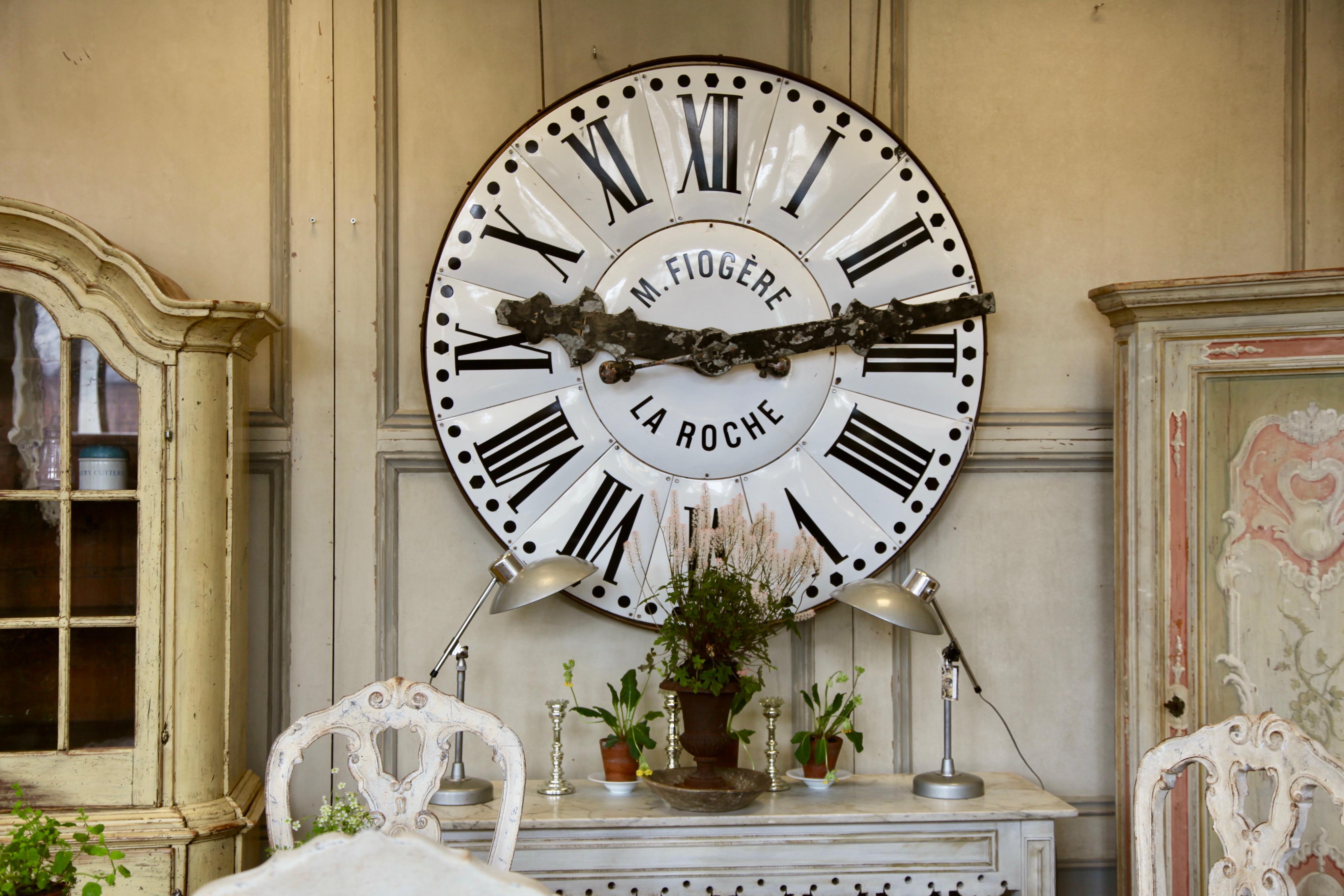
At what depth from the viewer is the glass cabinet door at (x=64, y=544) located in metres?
2.24

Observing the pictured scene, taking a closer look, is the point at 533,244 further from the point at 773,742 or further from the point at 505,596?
the point at 773,742

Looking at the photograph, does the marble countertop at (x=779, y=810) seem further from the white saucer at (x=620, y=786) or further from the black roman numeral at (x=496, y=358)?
the black roman numeral at (x=496, y=358)

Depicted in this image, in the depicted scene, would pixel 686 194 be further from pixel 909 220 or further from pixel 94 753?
pixel 94 753

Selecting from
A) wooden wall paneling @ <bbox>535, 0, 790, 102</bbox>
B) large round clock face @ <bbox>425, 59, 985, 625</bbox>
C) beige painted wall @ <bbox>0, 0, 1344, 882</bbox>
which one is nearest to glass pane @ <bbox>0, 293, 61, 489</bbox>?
beige painted wall @ <bbox>0, 0, 1344, 882</bbox>

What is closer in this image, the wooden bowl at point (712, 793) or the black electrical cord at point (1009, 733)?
the wooden bowl at point (712, 793)

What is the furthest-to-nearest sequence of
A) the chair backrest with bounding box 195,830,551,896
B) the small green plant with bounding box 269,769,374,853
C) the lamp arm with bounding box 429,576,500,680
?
the lamp arm with bounding box 429,576,500,680 → the small green plant with bounding box 269,769,374,853 → the chair backrest with bounding box 195,830,551,896

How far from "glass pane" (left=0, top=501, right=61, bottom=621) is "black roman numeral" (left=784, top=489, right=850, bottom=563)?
1635 millimetres

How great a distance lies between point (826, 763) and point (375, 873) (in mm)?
1625

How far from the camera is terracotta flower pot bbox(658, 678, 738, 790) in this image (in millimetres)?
2359

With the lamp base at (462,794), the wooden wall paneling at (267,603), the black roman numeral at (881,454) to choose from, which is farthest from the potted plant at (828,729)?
the wooden wall paneling at (267,603)

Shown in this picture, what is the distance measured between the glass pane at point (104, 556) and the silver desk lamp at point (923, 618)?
155 centimetres

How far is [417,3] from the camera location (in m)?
2.74

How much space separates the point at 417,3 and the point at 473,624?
1574 mm

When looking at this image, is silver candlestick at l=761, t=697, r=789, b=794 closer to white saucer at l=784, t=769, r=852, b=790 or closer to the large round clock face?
white saucer at l=784, t=769, r=852, b=790
